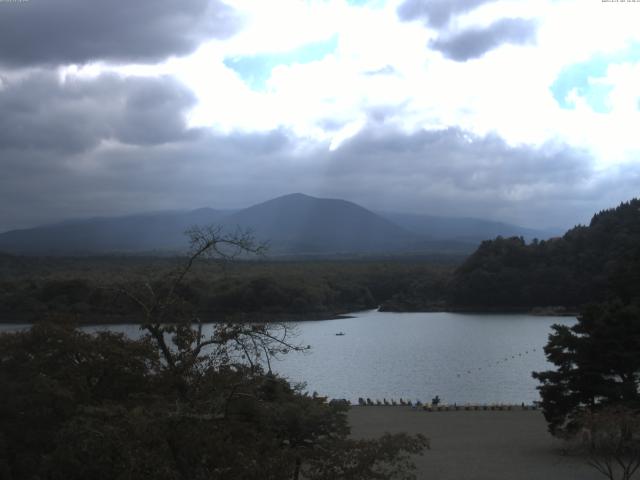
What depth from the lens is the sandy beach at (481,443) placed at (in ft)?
44.5

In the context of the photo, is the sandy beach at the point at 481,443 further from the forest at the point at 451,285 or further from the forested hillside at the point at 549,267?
the forested hillside at the point at 549,267

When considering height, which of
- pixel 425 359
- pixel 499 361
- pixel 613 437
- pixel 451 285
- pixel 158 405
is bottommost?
pixel 425 359

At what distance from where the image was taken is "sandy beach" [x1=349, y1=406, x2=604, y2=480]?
534 inches

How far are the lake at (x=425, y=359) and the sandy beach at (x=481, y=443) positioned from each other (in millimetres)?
3715

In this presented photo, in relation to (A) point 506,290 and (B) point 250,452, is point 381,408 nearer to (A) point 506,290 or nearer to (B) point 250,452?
(B) point 250,452

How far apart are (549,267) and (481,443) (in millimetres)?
52439

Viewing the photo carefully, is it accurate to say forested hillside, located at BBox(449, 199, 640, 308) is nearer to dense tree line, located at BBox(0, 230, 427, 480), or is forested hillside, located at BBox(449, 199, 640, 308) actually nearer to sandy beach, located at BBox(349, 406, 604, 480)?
sandy beach, located at BBox(349, 406, 604, 480)

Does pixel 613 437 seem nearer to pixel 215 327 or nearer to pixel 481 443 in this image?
pixel 481 443

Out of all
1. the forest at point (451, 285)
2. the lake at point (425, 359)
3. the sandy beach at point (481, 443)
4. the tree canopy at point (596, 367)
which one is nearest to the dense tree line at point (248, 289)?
the forest at point (451, 285)

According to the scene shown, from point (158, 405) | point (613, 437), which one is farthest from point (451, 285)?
point (158, 405)

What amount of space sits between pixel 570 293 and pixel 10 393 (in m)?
60.9

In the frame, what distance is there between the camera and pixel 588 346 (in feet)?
48.9

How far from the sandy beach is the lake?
3.72m

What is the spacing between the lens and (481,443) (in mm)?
16547
